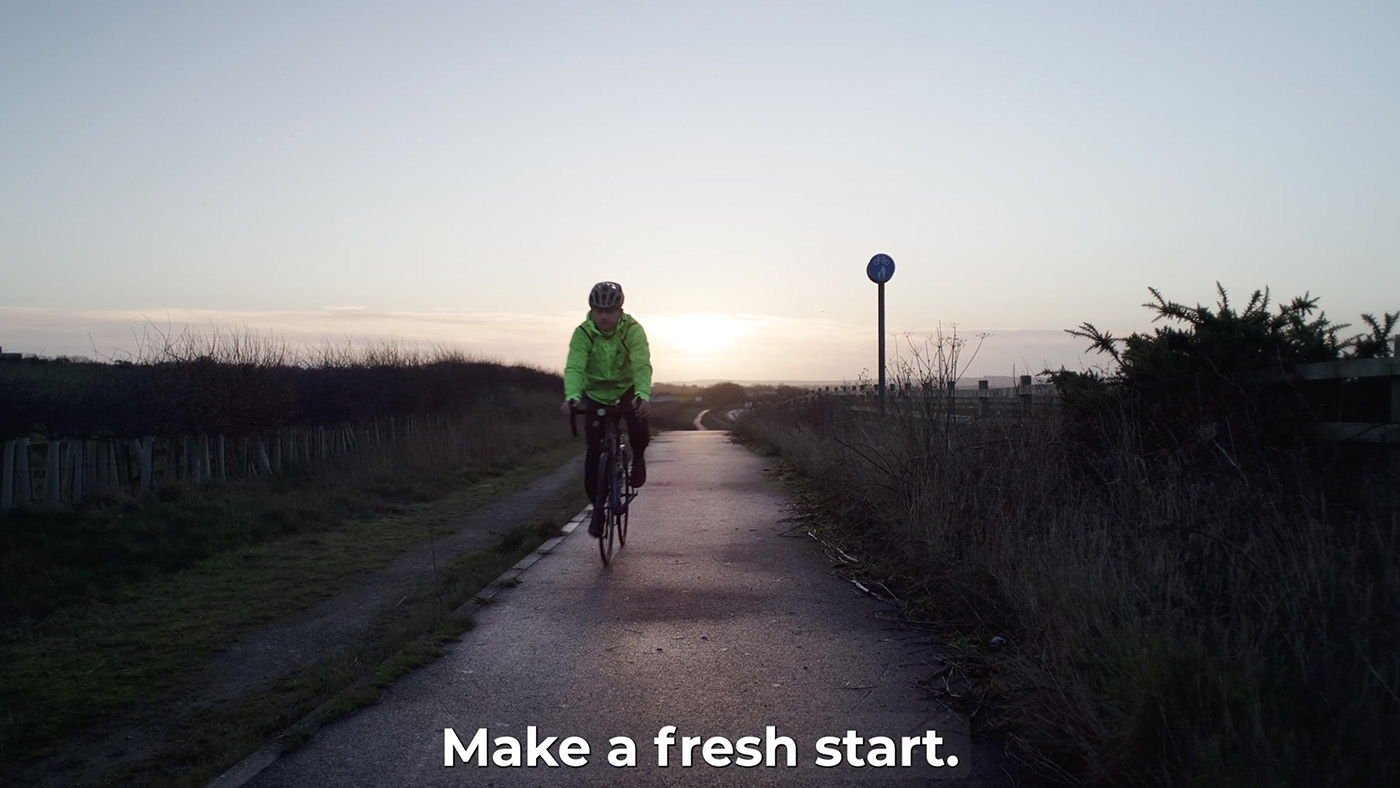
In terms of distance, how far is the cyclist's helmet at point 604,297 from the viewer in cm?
875

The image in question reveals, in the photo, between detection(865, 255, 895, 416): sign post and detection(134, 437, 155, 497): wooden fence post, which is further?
detection(865, 255, 895, 416): sign post

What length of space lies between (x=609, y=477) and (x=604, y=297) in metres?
1.60

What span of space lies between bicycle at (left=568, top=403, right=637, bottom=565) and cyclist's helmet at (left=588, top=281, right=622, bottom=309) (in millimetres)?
889

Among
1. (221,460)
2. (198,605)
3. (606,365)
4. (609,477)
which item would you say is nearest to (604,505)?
(609,477)

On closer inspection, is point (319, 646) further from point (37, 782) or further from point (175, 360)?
point (175, 360)

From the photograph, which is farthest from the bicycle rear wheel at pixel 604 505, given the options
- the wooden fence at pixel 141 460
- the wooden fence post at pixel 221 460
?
the wooden fence post at pixel 221 460

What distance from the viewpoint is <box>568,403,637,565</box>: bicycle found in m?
8.91

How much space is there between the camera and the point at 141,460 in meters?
13.1

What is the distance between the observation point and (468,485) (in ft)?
65.1

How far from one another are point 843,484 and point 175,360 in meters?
9.82

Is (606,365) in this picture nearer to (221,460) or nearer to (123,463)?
(123,463)

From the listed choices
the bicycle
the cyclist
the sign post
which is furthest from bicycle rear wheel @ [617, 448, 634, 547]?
the sign post

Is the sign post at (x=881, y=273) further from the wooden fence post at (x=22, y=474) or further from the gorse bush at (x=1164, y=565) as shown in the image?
the wooden fence post at (x=22, y=474)

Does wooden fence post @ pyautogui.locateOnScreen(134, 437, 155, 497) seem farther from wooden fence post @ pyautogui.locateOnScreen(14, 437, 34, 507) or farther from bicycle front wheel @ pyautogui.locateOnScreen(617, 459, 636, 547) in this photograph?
bicycle front wheel @ pyautogui.locateOnScreen(617, 459, 636, 547)
